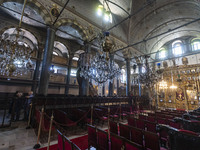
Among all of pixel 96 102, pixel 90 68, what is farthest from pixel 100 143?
pixel 96 102

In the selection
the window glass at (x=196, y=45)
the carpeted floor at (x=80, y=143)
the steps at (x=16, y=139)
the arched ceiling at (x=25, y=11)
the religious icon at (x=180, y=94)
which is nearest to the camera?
the steps at (x=16, y=139)

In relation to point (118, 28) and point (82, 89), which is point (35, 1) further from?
point (118, 28)

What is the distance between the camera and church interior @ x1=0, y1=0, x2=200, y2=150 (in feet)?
9.26

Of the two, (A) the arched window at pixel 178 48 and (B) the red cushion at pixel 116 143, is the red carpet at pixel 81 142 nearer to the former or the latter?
(B) the red cushion at pixel 116 143

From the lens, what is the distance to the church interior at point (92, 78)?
9.26 feet

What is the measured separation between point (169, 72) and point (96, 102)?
548 inches

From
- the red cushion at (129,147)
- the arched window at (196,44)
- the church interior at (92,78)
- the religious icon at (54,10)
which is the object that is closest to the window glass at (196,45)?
the arched window at (196,44)

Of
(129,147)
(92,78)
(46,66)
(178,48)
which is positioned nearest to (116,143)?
(129,147)

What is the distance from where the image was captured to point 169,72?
15.1m

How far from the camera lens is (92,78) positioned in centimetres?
593

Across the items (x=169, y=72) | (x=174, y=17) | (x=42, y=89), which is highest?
(x=174, y=17)

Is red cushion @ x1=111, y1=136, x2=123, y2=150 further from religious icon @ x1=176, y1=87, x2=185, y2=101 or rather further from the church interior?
religious icon @ x1=176, y1=87, x2=185, y2=101

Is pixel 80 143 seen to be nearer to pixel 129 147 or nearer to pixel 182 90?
pixel 129 147

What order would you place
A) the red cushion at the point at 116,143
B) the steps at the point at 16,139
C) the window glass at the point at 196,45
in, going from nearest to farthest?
the red cushion at the point at 116,143, the steps at the point at 16,139, the window glass at the point at 196,45
